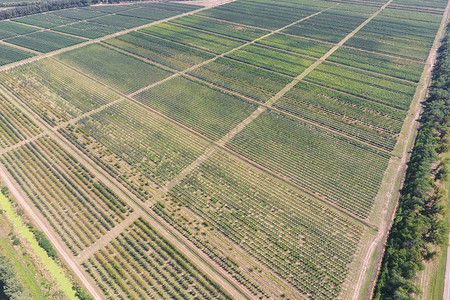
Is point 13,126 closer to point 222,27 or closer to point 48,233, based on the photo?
point 48,233

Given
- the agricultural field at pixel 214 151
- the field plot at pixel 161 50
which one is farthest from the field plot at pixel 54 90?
the field plot at pixel 161 50

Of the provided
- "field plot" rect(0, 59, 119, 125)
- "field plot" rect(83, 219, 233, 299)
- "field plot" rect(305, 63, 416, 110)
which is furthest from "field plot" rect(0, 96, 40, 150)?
"field plot" rect(305, 63, 416, 110)

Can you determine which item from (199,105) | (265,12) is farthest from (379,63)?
(265,12)

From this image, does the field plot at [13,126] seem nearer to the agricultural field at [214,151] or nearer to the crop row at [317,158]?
the agricultural field at [214,151]

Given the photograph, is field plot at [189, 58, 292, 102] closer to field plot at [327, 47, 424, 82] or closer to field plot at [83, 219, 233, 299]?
field plot at [327, 47, 424, 82]

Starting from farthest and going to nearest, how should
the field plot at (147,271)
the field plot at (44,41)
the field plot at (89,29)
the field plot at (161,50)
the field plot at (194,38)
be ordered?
the field plot at (89,29)
the field plot at (194,38)
the field plot at (44,41)
the field plot at (161,50)
the field plot at (147,271)

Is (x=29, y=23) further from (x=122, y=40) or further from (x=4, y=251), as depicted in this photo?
(x=4, y=251)
